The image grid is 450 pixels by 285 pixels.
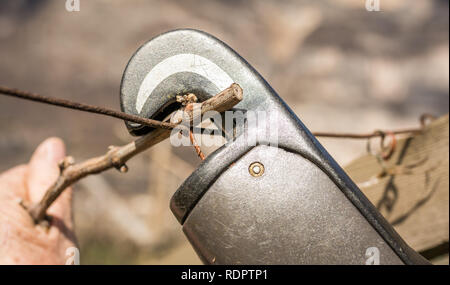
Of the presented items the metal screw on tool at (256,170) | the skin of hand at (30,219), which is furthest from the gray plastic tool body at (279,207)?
the skin of hand at (30,219)

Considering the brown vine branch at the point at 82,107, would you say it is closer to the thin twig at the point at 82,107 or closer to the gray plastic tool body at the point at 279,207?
the thin twig at the point at 82,107

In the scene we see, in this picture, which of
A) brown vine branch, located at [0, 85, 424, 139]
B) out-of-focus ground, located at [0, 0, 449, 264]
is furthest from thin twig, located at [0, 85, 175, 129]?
out-of-focus ground, located at [0, 0, 449, 264]

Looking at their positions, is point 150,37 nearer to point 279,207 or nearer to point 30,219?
point 30,219

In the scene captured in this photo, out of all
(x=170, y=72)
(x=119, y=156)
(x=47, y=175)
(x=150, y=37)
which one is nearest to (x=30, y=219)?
(x=47, y=175)

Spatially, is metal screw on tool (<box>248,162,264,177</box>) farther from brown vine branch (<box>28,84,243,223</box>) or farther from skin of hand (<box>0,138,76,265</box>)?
skin of hand (<box>0,138,76,265</box>)

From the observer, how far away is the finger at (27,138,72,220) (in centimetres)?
141

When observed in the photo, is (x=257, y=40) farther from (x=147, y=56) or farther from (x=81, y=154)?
(x=147, y=56)

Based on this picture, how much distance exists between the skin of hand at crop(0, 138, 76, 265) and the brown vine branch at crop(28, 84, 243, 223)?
0.13ft

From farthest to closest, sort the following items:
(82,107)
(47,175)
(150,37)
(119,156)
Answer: (150,37)
(47,175)
(119,156)
(82,107)

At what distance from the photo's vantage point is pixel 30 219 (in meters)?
1.33

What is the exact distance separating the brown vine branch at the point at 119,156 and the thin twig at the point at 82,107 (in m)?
0.04

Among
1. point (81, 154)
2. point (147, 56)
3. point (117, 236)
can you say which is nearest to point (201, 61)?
point (147, 56)

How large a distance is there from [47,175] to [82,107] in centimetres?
76

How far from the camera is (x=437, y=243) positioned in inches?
51.9
